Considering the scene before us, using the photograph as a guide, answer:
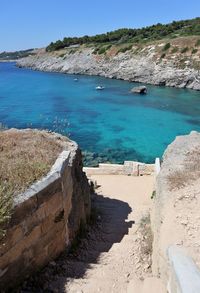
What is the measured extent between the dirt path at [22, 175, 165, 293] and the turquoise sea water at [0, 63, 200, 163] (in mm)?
4033

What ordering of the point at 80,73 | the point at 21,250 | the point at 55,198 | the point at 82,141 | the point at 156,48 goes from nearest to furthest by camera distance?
the point at 21,250 < the point at 55,198 < the point at 82,141 < the point at 156,48 < the point at 80,73

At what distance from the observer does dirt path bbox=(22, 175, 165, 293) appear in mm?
5887

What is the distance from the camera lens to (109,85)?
169 ft

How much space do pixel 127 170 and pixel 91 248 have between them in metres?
7.21

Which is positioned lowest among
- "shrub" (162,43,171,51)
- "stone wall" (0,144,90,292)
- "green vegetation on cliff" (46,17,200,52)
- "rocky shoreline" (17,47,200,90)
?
"stone wall" (0,144,90,292)

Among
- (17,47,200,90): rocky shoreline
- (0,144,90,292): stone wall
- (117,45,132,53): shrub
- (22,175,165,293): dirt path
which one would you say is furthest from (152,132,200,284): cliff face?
(117,45,132,53): shrub

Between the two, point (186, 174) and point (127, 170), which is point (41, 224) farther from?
point (127, 170)

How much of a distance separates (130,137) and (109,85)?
89.1ft

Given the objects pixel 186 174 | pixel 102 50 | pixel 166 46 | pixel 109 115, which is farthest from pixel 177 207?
pixel 102 50

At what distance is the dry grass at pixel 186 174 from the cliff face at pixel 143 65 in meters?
38.1

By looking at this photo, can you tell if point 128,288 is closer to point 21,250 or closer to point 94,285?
point 94,285

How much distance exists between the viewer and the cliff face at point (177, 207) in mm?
5957

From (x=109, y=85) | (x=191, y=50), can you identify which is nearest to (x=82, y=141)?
(x=109, y=85)

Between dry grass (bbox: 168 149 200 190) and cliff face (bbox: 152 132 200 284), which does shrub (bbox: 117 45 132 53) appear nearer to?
cliff face (bbox: 152 132 200 284)
